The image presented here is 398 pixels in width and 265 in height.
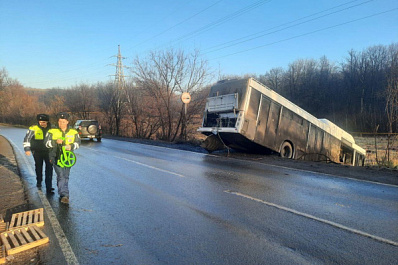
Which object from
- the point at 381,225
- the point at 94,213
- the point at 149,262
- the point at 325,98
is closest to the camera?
the point at 149,262

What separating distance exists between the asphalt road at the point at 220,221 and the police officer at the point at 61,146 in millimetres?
344

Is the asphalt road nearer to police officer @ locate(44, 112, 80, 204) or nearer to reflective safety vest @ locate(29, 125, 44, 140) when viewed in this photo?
police officer @ locate(44, 112, 80, 204)

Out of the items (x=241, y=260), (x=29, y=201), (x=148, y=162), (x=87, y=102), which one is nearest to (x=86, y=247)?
(x=241, y=260)

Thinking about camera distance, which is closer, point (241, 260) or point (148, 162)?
point (241, 260)

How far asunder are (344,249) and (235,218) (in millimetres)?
1664

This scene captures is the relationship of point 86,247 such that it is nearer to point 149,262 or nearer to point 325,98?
point 149,262

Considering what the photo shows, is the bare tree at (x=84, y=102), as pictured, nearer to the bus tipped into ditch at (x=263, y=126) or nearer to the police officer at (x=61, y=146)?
the bus tipped into ditch at (x=263, y=126)

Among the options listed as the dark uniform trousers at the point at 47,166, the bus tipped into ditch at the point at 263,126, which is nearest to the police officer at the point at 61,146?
the dark uniform trousers at the point at 47,166

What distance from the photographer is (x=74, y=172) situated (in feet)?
28.9

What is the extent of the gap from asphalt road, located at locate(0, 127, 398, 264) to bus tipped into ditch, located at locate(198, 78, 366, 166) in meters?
3.96

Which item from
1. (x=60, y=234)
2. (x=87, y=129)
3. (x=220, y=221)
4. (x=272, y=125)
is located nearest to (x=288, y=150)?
(x=272, y=125)

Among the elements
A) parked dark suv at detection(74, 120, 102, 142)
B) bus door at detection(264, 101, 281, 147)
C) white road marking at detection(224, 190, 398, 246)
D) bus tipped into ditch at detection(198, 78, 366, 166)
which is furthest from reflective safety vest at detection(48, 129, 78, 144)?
parked dark suv at detection(74, 120, 102, 142)

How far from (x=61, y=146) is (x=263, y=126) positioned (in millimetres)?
8290

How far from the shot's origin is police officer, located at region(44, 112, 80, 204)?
5648mm
